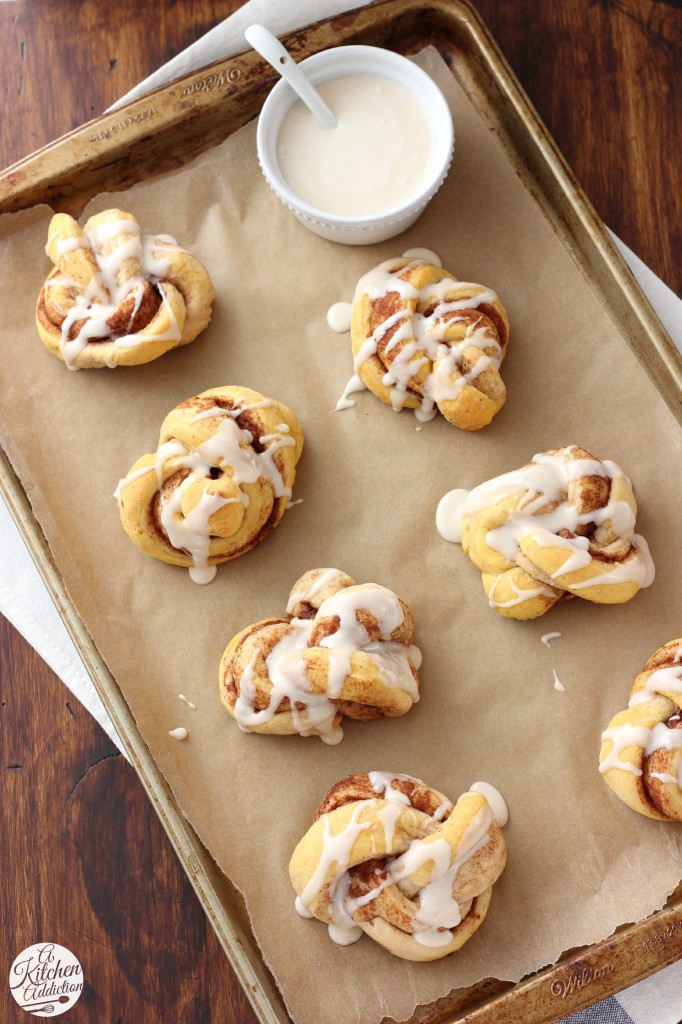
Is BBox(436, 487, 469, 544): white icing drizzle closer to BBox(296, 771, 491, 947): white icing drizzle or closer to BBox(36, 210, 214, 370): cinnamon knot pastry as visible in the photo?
→ BBox(296, 771, 491, 947): white icing drizzle

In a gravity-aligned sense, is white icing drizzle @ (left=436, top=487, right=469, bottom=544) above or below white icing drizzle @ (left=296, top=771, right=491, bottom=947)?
above

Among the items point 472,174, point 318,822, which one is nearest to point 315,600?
point 318,822

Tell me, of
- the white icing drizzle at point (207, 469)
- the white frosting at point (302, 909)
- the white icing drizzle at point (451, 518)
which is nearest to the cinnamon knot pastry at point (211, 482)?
the white icing drizzle at point (207, 469)

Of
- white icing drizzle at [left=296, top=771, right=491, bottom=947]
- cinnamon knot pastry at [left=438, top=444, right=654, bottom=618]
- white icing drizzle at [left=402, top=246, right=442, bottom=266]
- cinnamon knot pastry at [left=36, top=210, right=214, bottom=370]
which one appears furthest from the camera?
white icing drizzle at [left=402, top=246, right=442, bottom=266]

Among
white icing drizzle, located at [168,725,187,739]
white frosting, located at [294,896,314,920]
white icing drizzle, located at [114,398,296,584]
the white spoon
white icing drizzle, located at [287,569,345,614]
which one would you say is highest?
the white spoon

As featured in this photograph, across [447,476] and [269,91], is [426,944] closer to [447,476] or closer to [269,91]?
[447,476]

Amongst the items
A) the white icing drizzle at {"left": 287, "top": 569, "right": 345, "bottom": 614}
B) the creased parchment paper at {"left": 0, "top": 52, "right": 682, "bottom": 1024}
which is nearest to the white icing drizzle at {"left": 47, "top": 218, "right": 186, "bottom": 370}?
the creased parchment paper at {"left": 0, "top": 52, "right": 682, "bottom": 1024}
